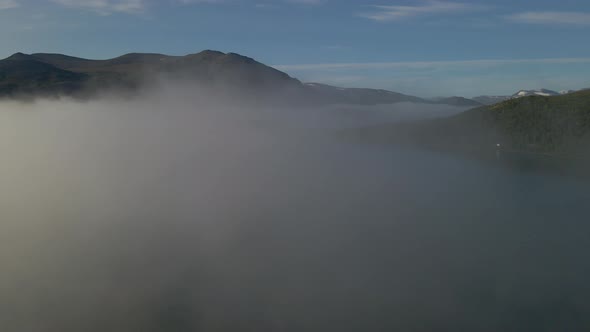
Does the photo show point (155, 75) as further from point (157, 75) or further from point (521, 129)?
point (521, 129)

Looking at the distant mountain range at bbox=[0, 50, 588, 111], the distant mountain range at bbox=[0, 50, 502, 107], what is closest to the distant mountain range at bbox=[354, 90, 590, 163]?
the distant mountain range at bbox=[0, 50, 588, 111]

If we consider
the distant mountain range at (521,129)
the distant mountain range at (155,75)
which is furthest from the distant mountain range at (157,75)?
the distant mountain range at (521,129)

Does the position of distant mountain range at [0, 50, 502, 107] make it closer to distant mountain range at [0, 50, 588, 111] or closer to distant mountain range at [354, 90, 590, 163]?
distant mountain range at [0, 50, 588, 111]

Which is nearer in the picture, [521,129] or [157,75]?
[521,129]

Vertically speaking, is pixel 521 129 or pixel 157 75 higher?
pixel 157 75

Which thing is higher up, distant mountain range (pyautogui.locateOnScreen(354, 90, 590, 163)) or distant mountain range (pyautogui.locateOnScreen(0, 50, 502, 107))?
distant mountain range (pyautogui.locateOnScreen(0, 50, 502, 107))

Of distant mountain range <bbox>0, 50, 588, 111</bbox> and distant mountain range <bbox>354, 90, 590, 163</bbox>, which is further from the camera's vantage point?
distant mountain range <bbox>0, 50, 588, 111</bbox>

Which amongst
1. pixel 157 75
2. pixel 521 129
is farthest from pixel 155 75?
pixel 521 129

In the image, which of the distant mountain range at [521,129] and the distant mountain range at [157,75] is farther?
the distant mountain range at [157,75]

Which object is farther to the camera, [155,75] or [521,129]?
[155,75]

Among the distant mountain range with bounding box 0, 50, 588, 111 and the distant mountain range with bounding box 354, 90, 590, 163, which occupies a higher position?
the distant mountain range with bounding box 0, 50, 588, 111

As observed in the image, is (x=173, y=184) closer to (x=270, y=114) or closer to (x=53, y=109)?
(x=53, y=109)

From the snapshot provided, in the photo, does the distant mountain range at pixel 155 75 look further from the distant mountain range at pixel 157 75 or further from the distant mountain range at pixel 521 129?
the distant mountain range at pixel 521 129
